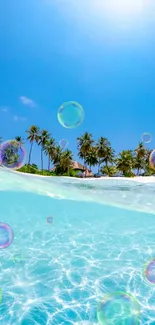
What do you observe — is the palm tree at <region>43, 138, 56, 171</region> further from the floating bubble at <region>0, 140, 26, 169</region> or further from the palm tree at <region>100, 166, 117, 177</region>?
the floating bubble at <region>0, 140, 26, 169</region>

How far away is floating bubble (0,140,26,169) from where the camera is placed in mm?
11547

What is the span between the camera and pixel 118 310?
494cm

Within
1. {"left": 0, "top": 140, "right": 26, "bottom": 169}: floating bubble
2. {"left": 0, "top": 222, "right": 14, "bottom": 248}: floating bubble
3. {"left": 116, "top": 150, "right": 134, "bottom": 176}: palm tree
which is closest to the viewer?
{"left": 0, "top": 222, "right": 14, "bottom": 248}: floating bubble

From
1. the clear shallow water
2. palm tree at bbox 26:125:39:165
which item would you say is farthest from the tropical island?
the clear shallow water

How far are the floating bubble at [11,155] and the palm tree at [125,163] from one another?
40.9m

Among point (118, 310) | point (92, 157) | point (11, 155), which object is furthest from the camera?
point (92, 157)

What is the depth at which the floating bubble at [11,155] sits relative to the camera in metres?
11.5

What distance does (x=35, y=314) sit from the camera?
4918 millimetres

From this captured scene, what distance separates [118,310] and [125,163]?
4726 cm

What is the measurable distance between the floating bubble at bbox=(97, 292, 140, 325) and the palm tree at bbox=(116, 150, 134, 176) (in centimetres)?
4674

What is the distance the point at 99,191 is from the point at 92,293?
12.5m

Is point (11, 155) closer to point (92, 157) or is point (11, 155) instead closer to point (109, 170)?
point (92, 157)

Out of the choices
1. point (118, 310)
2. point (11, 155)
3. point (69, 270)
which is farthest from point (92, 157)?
point (118, 310)

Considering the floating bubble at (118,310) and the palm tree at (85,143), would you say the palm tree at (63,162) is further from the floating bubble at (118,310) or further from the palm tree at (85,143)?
the floating bubble at (118,310)
